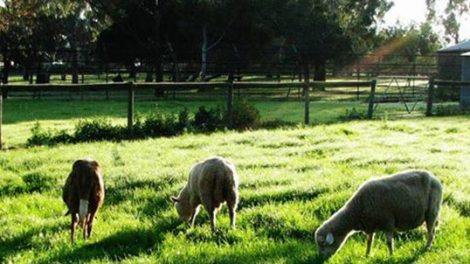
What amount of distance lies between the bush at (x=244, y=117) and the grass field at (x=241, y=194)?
2371 mm

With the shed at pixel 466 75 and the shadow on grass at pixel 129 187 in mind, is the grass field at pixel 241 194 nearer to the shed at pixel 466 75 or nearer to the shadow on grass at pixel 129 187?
the shadow on grass at pixel 129 187

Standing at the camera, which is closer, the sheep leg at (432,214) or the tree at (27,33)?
the sheep leg at (432,214)

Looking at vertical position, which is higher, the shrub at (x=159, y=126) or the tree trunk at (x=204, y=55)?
the tree trunk at (x=204, y=55)

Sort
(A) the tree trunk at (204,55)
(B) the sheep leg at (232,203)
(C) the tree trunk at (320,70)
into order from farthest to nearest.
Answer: (C) the tree trunk at (320,70), (A) the tree trunk at (204,55), (B) the sheep leg at (232,203)

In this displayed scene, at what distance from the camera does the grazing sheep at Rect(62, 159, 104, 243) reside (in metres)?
6.71

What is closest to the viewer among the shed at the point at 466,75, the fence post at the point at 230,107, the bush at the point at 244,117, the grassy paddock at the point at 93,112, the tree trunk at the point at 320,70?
the fence post at the point at 230,107

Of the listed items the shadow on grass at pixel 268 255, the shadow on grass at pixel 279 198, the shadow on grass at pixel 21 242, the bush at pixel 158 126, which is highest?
the bush at pixel 158 126

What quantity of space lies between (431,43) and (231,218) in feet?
280

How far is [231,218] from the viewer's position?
6984 mm

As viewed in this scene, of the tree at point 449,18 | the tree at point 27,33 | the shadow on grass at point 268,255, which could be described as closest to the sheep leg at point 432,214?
the shadow on grass at point 268,255

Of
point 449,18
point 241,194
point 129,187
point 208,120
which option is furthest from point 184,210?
point 449,18

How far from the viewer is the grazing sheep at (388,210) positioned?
18.9ft

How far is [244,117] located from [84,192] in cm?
1148

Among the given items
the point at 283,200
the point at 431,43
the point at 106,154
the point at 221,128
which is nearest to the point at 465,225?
the point at 283,200
